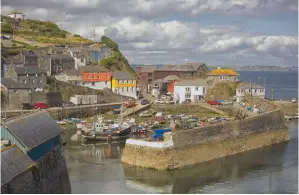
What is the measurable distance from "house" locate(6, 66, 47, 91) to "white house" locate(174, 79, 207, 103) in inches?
618

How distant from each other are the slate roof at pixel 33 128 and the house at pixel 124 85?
124 ft

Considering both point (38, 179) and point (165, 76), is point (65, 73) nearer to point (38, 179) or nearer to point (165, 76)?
point (165, 76)

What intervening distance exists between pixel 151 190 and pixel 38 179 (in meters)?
8.84

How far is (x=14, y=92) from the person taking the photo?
45.2m

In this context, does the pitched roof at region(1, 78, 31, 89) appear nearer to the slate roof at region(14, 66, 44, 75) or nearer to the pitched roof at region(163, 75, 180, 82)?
the slate roof at region(14, 66, 44, 75)

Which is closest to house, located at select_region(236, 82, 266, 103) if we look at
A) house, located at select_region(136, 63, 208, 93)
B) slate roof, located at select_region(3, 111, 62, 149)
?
house, located at select_region(136, 63, 208, 93)

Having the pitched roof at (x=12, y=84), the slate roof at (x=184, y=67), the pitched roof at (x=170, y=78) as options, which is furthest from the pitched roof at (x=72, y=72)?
the slate roof at (x=184, y=67)

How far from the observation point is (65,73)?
55500 mm

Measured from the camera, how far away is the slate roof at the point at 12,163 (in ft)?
40.9

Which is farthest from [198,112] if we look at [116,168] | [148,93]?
[116,168]

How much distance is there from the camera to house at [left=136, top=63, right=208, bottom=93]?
65438 mm

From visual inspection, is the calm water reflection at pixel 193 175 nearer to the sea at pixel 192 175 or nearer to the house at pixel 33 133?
the sea at pixel 192 175

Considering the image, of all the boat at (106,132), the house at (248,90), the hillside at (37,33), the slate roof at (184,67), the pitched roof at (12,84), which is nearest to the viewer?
the boat at (106,132)

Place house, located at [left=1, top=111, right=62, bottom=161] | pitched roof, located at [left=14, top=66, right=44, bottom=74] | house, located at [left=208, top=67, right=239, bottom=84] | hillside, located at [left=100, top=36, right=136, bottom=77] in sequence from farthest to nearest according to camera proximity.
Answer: hillside, located at [left=100, top=36, right=136, bottom=77], house, located at [left=208, top=67, right=239, bottom=84], pitched roof, located at [left=14, top=66, right=44, bottom=74], house, located at [left=1, top=111, right=62, bottom=161]
